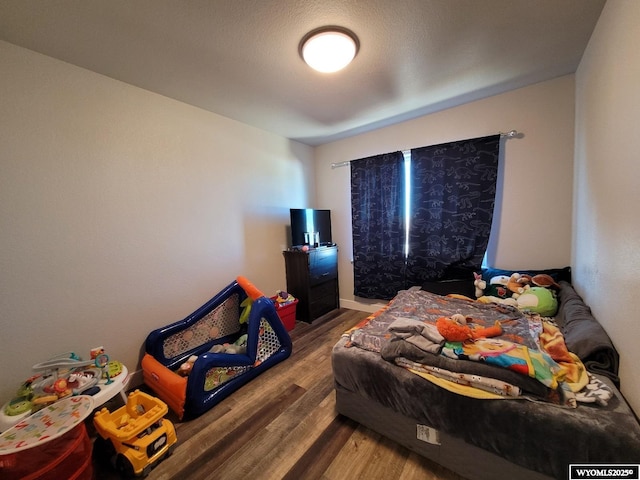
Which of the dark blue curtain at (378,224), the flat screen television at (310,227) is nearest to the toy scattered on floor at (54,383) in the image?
the flat screen television at (310,227)

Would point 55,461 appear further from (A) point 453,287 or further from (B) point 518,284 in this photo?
(B) point 518,284

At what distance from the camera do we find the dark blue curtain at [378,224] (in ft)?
9.87

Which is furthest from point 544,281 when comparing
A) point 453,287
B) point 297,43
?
point 297,43

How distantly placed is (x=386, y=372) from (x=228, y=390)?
1294mm

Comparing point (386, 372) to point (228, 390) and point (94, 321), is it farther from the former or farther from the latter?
point (94, 321)

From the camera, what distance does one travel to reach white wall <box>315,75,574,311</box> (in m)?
2.17

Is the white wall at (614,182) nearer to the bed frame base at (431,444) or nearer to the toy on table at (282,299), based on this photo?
the bed frame base at (431,444)

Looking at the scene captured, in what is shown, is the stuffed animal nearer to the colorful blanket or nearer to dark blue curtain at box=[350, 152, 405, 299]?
the colorful blanket

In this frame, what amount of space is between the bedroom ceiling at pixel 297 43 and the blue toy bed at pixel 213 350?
190 cm

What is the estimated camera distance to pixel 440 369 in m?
1.24

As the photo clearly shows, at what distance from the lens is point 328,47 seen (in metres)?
1.53

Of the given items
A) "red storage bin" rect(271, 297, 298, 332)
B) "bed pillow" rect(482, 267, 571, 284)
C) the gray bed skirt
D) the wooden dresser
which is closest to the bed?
the gray bed skirt

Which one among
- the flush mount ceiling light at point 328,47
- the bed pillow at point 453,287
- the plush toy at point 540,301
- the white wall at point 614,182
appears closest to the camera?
the white wall at point 614,182

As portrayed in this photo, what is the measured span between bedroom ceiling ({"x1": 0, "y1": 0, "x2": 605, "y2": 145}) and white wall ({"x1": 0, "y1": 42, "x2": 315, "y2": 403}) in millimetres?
247
